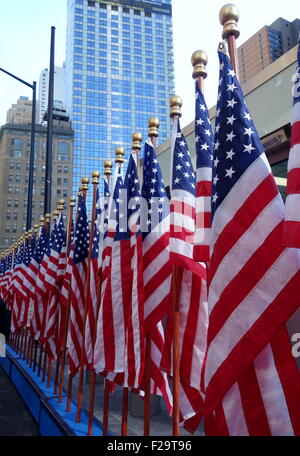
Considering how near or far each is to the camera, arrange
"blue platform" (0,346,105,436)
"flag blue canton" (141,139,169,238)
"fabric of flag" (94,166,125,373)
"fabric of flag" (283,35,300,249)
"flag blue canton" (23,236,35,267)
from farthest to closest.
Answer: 1. "flag blue canton" (23,236,35,267)
2. "blue platform" (0,346,105,436)
3. "fabric of flag" (94,166,125,373)
4. "flag blue canton" (141,139,169,238)
5. "fabric of flag" (283,35,300,249)

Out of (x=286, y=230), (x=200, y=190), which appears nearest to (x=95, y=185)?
(x=200, y=190)

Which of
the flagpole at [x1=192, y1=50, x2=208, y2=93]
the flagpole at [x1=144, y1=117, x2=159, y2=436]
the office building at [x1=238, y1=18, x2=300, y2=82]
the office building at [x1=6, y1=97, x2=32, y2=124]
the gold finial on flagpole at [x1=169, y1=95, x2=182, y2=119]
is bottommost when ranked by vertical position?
the flagpole at [x1=144, y1=117, x2=159, y2=436]

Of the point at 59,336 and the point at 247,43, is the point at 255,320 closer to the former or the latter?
the point at 59,336

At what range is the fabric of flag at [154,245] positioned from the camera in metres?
4.18

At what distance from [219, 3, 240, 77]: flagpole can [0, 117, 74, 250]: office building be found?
84308 mm

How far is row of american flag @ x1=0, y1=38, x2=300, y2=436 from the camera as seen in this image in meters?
2.62

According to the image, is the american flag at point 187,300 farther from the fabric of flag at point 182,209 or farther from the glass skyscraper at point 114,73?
the glass skyscraper at point 114,73

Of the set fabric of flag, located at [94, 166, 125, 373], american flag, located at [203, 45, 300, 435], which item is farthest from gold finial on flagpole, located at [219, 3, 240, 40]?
fabric of flag, located at [94, 166, 125, 373]

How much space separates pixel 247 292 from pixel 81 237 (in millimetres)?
4365

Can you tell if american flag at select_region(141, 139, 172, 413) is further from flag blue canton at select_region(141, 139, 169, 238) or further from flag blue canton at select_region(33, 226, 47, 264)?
flag blue canton at select_region(33, 226, 47, 264)

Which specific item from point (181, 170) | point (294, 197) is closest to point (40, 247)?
point (181, 170)

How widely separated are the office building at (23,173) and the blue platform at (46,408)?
77.2m

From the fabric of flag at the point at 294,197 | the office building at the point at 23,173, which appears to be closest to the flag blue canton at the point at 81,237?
the fabric of flag at the point at 294,197

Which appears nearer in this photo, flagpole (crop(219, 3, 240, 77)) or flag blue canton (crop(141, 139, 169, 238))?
flagpole (crop(219, 3, 240, 77))
